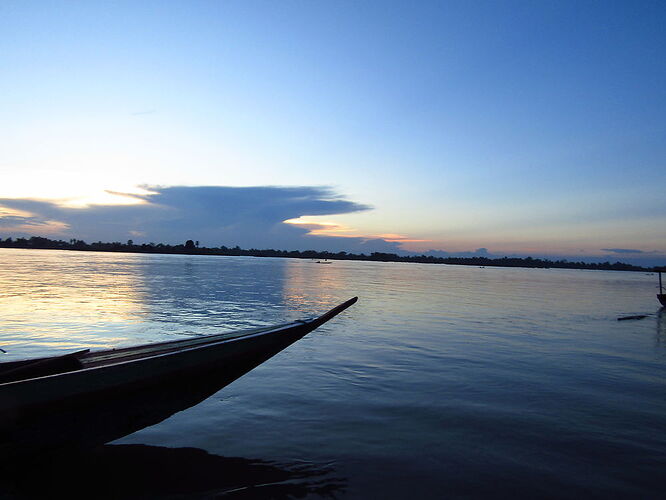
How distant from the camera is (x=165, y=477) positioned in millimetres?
5668

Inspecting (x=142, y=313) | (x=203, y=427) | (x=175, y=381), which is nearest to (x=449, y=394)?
(x=203, y=427)

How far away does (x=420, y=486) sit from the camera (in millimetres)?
5586

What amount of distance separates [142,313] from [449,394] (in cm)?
1771

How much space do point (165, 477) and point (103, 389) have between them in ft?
4.94

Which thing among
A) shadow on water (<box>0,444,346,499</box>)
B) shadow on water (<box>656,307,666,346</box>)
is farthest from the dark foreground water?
shadow on water (<box>656,307,666,346</box>)

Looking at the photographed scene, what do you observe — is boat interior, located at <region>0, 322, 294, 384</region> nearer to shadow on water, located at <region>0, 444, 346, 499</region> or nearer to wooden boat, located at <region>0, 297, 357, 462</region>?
wooden boat, located at <region>0, 297, 357, 462</region>

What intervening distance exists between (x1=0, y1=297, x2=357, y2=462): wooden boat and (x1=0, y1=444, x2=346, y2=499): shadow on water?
0.53 metres

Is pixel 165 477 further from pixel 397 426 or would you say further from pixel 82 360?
pixel 397 426

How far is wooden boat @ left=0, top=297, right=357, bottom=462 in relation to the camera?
491 centimetres

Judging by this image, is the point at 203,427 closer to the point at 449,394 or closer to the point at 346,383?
the point at 346,383

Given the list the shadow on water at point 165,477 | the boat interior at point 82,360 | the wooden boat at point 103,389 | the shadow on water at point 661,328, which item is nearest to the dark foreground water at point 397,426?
the shadow on water at point 165,477

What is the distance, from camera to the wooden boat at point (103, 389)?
4.91m

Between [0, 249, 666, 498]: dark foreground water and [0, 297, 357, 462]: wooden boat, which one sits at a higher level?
[0, 297, 357, 462]: wooden boat

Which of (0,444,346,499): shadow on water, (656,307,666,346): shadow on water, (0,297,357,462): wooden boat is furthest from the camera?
(656,307,666,346): shadow on water
